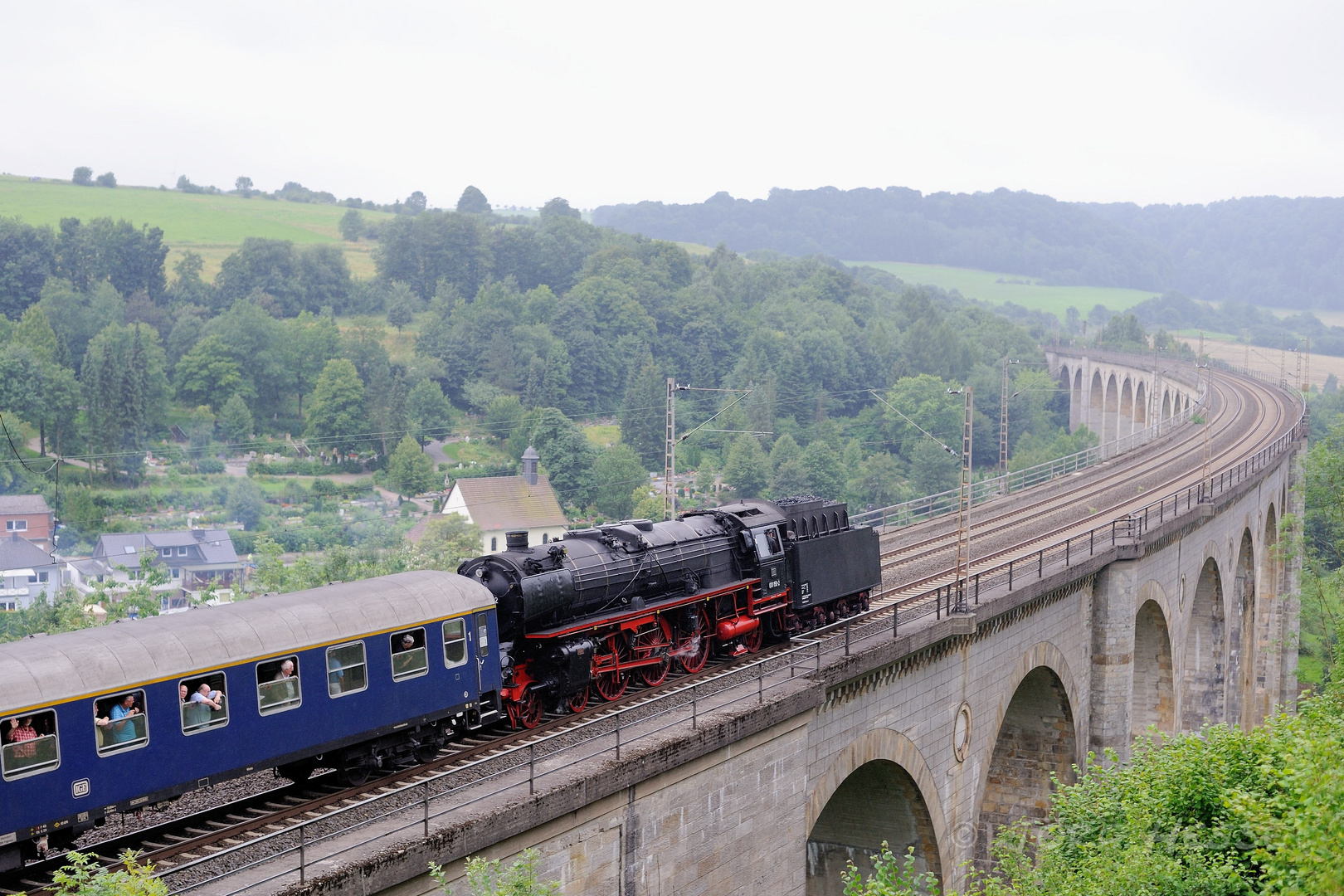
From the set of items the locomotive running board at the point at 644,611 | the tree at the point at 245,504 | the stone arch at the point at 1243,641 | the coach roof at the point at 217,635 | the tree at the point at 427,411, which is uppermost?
the coach roof at the point at 217,635

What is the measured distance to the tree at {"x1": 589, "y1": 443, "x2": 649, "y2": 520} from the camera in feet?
323

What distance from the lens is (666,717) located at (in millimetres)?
20891

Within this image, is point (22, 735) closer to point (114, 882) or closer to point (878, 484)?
point (114, 882)

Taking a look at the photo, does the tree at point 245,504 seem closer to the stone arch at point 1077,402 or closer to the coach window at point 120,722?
the coach window at point 120,722

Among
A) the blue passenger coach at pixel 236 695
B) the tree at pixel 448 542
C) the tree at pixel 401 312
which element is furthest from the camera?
the tree at pixel 401 312

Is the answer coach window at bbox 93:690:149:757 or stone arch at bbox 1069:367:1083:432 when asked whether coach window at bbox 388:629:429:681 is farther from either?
stone arch at bbox 1069:367:1083:432

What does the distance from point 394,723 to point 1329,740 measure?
561 inches

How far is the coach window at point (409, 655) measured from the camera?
18.6m

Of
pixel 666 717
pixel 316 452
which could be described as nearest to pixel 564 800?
pixel 666 717

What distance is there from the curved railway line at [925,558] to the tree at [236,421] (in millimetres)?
74227

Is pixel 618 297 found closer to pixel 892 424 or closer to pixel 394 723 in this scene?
pixel 892 424

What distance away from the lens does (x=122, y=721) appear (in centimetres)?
1510

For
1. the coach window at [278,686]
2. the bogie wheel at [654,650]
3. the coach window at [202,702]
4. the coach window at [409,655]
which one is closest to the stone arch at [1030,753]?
the bogie wheel at [654,650]

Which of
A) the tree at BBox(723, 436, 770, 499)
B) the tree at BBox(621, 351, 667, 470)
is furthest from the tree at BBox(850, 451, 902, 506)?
the tree at BBox(621, 351, 667, 470)
